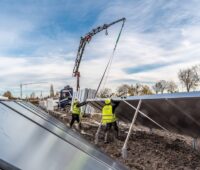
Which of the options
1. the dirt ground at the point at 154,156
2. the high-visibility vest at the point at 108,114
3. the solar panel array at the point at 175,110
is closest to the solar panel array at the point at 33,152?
the solar panel array at the point at 175,110

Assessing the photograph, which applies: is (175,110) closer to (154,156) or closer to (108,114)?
(154,156)

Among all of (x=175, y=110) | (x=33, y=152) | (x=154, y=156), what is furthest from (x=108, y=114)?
(x=33, y=152)

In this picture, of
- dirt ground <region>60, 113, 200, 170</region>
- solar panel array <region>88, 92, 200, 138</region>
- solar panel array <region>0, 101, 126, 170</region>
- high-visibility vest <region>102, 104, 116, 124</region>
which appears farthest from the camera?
high-visibility vest <region>102, 104, 116, 124</region>

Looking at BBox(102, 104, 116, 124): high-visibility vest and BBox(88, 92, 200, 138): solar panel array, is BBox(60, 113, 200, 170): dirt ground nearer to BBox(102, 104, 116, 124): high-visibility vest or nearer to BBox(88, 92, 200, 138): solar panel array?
BBox(88, 92, 200, 138): solar panel array

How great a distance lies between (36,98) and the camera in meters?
38.9

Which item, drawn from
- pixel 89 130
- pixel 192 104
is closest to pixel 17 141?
pixel 192 104

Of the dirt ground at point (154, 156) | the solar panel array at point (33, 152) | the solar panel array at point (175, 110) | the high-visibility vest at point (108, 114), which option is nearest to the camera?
the solar panel array at point (33, 152)

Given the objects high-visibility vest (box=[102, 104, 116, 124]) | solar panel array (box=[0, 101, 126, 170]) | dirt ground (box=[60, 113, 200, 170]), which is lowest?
dirt ground (box=[60, 113, 200, 170])

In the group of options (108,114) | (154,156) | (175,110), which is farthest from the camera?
(108,114)

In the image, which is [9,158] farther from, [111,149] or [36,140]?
[111,149]

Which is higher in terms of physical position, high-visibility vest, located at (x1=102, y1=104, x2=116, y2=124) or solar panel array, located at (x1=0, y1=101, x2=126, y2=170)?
solar panel array, located at (x1=0, y1=101, x2=126, y2=170)

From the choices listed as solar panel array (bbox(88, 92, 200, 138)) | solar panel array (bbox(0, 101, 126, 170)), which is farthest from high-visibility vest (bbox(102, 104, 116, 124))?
solar panel array (bbox(0, 101, 126, 170))

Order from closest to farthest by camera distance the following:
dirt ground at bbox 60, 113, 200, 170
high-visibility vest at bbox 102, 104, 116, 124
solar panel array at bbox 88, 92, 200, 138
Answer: solar panel array at bbox 88, 92, 200, 138 → dirt ground at bbox 60, 113, 200, 170 → high-visibility vest at bbox 102, 104, 116, 124

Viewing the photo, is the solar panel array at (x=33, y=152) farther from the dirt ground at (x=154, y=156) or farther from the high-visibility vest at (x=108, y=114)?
the high-visibility vest at (x=108, y=114)
